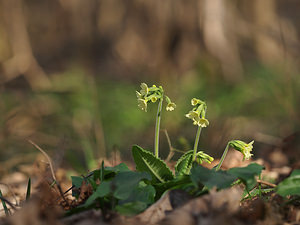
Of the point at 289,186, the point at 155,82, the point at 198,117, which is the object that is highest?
the point at 198,117

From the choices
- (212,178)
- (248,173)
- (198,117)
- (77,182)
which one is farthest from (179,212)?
(77,182)

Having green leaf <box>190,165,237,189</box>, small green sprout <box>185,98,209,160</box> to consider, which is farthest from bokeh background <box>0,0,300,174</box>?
green leaf <box>190,165,237,189</box>

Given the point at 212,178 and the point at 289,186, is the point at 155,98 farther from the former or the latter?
the point at 289,186

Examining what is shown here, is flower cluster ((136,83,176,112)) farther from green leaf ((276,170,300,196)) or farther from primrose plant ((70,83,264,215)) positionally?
green leaf ((276,170,300,196))

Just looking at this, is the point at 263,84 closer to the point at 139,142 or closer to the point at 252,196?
the point at 139,142

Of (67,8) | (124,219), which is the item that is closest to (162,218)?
(124,219)

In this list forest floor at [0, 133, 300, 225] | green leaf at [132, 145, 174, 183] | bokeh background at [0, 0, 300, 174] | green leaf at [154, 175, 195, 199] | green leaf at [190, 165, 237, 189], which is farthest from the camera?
bokeh background at [0, 0, 300, 174]
